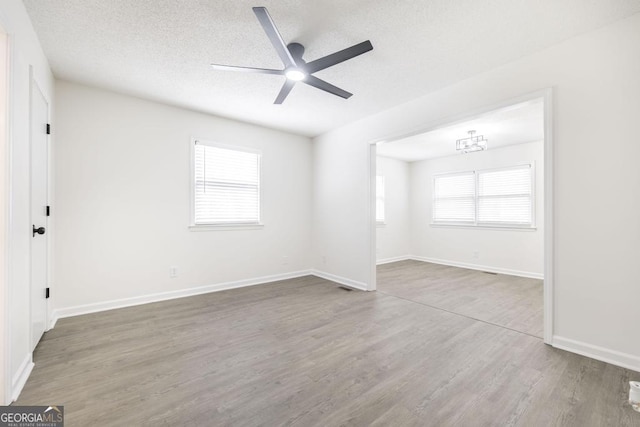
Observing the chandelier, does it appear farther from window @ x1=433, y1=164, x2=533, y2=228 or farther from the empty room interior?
window @ x1=433, y1=164, x2=533, y2=228

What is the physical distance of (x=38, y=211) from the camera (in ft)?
8.05

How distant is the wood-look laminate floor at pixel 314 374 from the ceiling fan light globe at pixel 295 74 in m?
2.47

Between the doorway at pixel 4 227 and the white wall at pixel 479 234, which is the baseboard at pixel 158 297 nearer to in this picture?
the doorway at pixel 4 227

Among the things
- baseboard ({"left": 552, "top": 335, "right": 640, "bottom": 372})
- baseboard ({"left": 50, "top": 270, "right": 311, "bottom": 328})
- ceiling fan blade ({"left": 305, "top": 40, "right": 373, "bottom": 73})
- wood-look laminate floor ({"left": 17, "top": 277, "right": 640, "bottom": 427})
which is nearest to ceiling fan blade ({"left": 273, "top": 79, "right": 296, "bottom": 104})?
ceiling fan blade ({"left": 305, "top": 40, "right": 373, "bottom": 73})

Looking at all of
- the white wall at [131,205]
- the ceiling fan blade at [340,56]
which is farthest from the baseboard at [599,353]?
the white wall at [131,205]

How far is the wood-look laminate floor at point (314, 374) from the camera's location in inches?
65.0

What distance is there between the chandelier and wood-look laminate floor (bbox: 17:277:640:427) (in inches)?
118

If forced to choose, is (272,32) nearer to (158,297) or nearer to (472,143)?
(158,297)

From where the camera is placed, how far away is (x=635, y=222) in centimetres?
211

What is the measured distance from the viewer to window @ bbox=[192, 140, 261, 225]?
4.20 metres

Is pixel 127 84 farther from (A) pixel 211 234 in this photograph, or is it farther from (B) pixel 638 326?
(B) pixel 638 326

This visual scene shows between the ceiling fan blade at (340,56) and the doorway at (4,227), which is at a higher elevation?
the ceiling fan blade at (340,56)

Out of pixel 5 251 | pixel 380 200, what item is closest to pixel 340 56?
pixel 5 251

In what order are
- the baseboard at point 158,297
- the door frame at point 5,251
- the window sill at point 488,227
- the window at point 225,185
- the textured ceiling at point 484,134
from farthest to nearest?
the window sill at point 488,227 → the window at point 225,185 → the textured ceiling at point 484,134 → the baseboard at point 158,297 → the door frame at point 5,251
